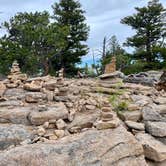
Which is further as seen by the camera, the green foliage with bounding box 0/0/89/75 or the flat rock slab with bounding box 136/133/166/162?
the green foliage with bounding box 0/0/89/75

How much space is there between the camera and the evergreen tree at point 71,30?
1318 inches

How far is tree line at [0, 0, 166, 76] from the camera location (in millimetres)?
30766

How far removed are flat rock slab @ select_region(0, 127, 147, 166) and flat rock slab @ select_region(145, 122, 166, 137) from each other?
1.38 m

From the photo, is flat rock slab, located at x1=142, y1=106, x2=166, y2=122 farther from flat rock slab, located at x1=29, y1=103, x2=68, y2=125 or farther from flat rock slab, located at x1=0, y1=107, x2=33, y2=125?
flat rock slab, located at x1=0, y1=107, x2=33, y2=125

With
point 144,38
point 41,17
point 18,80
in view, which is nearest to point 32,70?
point 41,17

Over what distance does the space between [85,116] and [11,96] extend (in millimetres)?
2262

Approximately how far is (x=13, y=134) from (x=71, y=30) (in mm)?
27991

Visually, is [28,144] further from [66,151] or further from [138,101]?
[138,101]

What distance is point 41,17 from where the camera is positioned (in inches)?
1299

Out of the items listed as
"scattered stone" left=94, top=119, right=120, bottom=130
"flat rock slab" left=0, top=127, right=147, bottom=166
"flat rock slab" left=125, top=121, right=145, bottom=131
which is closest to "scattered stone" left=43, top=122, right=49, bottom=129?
"flat rock slab" left=0, top=127, right=147, bottom=166

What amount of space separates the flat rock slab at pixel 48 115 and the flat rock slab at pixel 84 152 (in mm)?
1247

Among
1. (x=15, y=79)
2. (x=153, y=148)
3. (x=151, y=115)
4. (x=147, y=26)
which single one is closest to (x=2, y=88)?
(x=15, y=79)

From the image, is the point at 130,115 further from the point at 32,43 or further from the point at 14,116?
the point at 32,43

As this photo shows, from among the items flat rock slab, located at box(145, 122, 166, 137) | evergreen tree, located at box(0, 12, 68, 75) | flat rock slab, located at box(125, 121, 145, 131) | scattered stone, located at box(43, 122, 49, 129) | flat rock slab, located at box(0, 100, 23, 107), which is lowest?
flat rock slab, located at box(145, 122, 166, 137)
